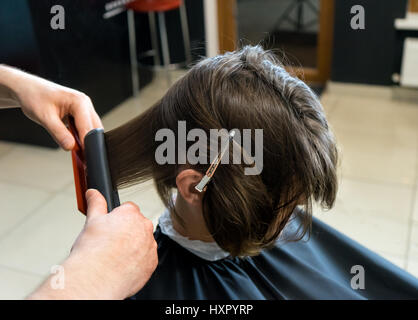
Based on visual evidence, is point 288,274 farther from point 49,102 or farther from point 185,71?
point 49,102

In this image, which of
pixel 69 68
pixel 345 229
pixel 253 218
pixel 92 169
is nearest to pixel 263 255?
pixel 253 218

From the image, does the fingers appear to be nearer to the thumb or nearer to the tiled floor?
the thumb

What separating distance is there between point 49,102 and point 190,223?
1.66 ft

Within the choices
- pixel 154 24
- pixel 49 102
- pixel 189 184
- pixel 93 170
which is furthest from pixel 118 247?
pixel 154 24

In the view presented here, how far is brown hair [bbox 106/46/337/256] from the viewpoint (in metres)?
1.09

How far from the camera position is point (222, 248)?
134 cm

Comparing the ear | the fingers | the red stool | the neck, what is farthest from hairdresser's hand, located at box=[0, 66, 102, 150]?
the red stool

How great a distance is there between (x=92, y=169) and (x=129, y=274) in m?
0.27

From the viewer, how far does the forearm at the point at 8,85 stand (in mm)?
1216

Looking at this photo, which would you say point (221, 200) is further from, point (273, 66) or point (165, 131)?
point (273, 66)

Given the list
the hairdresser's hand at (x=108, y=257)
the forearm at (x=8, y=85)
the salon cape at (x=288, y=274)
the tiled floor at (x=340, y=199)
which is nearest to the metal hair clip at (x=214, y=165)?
the hairdresser's hand at (x=108, y=257)

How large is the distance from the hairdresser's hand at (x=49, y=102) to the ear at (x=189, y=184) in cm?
24

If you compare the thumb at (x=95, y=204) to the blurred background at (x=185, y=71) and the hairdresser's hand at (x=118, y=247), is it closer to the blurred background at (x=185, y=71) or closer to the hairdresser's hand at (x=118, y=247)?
the hairdresser's hand at (x=118, y=247)

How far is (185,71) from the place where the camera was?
131 cm
